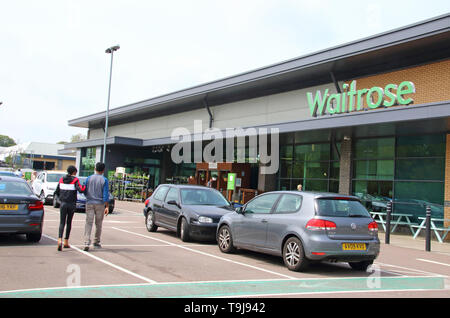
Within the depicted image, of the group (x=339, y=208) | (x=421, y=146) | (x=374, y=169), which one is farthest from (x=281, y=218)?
(x=374, y=169)

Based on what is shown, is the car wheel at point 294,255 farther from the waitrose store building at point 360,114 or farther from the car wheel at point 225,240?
the waitrose store building at point 360,114

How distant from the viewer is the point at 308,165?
22438mm

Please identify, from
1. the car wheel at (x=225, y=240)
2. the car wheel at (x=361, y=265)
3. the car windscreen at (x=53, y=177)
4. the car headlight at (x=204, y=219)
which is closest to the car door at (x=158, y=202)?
the car headlight at (x=204, y=219)

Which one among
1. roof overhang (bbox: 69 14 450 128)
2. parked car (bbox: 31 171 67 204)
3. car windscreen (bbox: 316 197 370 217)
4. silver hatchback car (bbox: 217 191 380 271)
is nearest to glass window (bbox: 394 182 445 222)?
roof overhang (bbox: 69 14 450 128)

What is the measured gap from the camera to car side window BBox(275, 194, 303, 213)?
8435mm

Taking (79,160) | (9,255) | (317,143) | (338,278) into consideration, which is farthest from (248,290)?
(79,160)

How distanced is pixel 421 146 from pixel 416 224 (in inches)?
123

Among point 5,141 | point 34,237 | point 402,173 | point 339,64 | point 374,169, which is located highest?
point 5,141

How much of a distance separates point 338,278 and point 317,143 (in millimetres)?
14823

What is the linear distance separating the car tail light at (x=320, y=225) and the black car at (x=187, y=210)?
3.91 m

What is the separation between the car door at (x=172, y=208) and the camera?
1203 cm

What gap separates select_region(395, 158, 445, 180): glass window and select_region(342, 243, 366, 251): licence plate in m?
10.3

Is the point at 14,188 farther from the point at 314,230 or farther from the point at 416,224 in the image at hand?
the point at 416,224

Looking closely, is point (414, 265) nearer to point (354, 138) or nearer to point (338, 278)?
point (338, 278)
